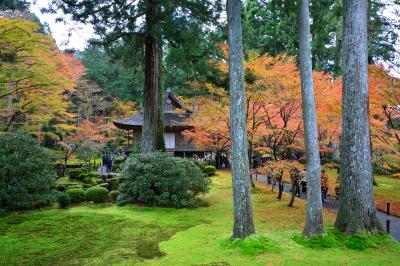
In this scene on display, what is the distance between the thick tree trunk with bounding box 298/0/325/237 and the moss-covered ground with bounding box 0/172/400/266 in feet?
1.33

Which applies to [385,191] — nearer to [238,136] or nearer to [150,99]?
[150,99]

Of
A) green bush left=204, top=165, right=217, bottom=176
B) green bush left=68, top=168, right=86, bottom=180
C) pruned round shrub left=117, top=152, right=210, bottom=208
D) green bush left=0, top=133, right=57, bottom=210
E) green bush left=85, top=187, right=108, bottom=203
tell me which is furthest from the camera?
green bush left=204, top=165, right=217, bottom=176

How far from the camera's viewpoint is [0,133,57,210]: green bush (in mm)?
10672

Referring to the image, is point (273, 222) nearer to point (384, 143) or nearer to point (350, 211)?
point (350, 211)

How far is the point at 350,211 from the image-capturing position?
739 centimetres

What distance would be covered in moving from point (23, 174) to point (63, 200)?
4.99ft

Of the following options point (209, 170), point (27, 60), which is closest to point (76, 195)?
point (27, 60)

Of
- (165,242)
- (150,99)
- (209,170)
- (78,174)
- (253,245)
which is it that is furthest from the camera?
(209,170)

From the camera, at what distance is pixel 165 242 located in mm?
7773

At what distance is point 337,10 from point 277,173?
6.46 meters

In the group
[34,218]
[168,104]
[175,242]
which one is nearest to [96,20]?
[34,218]

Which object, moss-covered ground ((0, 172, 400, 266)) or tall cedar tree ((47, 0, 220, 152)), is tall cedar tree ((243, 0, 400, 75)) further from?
moss-covered ground ((0, 172, 400, 266))

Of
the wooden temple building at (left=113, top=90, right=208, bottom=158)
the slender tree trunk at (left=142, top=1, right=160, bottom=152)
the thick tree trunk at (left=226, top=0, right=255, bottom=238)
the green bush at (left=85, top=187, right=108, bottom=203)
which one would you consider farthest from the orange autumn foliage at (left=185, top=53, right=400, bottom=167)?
the wooden temple building at (left=113, top=90, right=208, bottom=158)

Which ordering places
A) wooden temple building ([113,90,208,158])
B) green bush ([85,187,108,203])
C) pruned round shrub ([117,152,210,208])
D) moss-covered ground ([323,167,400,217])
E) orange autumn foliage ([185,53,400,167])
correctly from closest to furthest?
1. pruned round shrub ([117,152,210,208])
2. orange autumn foliage ([185,53,400,167])
3. green bush ([85,187,108,203])
4. moss-covered ground ([323,167,400,217])
5. wooden temple building ([113,90,208,158])
